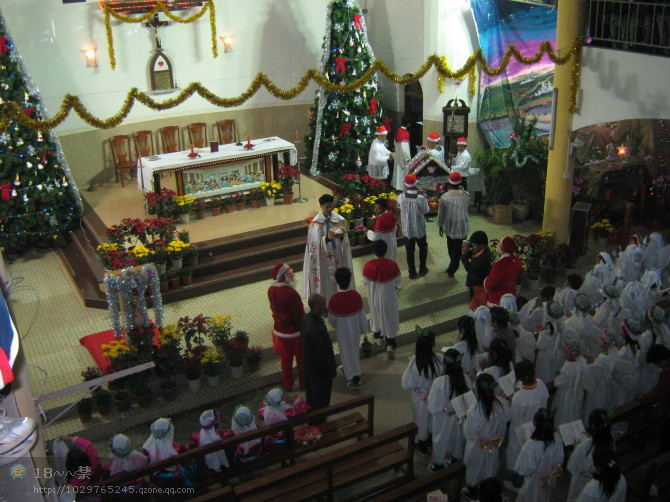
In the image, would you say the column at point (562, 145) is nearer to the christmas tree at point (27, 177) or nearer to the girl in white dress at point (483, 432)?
the girl in white dress at point (483, 432)

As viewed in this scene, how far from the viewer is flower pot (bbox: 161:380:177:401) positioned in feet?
29.1

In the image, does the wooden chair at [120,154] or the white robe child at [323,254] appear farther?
the wooden chair at [120,154]

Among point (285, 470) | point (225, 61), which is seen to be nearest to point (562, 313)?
point (285, 470)

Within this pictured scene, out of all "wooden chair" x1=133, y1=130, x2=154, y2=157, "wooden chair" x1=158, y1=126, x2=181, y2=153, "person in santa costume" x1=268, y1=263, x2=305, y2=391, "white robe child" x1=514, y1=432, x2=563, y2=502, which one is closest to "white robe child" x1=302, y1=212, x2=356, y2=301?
"person in santa costume" x1=268, y1=263, x2=305, y2=391

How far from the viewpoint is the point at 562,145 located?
12.2m

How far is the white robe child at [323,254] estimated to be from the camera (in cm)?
1000

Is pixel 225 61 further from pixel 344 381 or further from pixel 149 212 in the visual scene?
pixel 344 381

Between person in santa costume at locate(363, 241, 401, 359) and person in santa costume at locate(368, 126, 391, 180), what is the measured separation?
5407mm

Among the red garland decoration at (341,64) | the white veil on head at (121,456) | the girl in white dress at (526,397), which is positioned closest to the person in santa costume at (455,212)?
the girl in white dress at (526,397)

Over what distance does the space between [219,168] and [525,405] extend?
8.46 m

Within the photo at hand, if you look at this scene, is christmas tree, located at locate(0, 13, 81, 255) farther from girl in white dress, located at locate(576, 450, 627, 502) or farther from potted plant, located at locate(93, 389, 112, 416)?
girl in white dress, located at locate(576, 450, 627, 502)

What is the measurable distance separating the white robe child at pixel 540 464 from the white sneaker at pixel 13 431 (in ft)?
15.7

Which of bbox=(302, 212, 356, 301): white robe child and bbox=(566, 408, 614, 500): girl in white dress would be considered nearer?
bbox=(566, 408, 614, 500): girl in white dress

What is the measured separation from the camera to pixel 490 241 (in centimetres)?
1286
